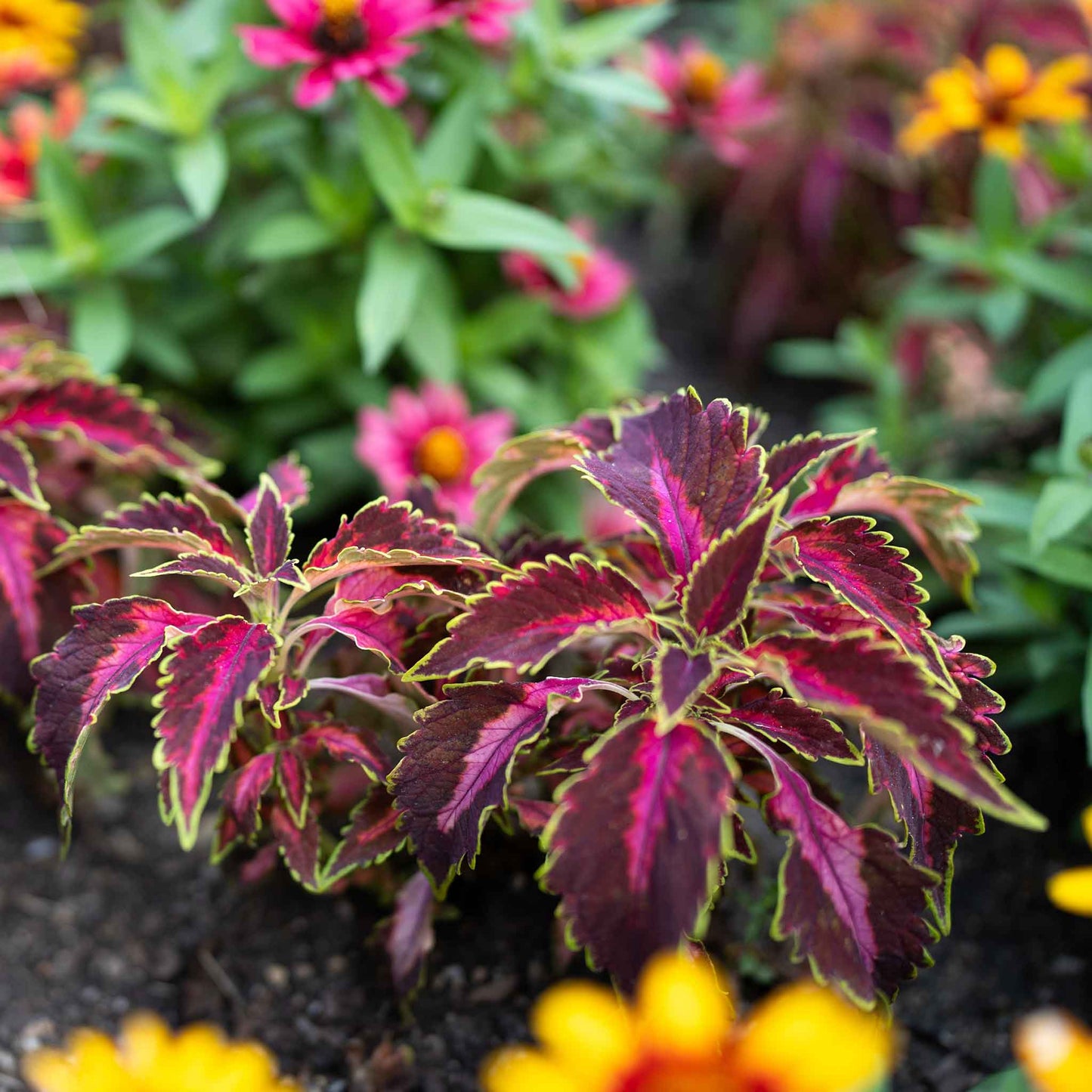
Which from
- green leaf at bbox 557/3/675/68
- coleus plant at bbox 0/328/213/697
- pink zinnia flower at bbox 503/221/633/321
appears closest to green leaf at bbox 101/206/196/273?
coleus plant at bbox 0/328/213/697

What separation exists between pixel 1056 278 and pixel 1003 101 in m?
0.41

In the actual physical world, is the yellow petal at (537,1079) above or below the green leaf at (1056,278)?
above

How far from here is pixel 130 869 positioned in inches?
50.6

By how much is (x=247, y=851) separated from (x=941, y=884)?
683 mm

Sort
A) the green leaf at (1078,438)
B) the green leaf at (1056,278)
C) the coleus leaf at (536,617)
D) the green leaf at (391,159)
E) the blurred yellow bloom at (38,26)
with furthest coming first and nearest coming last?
the blurred yellow bloom at (38,26)
the green leaf at (1056,278)
the green leaf at (391,159)
the green leaf at (1078,438)
the coleus leaf at (536,617)

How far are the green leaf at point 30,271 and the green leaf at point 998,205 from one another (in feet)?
4.56

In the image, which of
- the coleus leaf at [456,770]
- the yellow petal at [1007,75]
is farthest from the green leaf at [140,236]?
the yellow petal at [1007,75]

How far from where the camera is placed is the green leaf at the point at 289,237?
4.84 ft

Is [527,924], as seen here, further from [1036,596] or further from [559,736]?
[1036,596]

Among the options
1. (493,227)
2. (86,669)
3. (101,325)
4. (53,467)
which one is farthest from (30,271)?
(86,669)

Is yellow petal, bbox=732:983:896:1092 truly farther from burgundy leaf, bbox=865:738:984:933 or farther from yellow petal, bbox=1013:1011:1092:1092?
burgundy leaf, bbox=865:738:984:933

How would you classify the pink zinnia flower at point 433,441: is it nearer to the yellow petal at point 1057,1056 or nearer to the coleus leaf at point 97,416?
the coleus leaf at point 97,416

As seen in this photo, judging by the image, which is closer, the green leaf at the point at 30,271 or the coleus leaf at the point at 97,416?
the coleus leaf at the point at 97,416

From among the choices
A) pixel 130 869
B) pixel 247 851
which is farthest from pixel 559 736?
pixel 130 869
